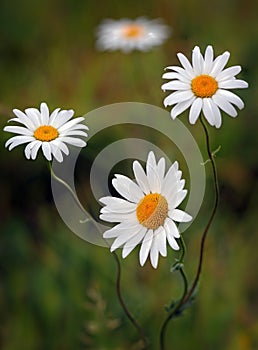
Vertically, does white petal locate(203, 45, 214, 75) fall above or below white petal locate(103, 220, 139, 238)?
above

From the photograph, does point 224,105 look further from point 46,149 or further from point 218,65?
point 46,149

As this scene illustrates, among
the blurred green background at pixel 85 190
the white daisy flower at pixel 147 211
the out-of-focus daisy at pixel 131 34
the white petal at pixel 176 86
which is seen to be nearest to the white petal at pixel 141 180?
the white daisy flower at pixel 147 211

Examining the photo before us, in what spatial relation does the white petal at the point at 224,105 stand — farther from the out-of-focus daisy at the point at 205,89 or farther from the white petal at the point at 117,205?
the white petal at the point at 117,205

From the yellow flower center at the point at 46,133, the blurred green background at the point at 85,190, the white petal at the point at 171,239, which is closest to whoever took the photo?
the white petal at the point at 171,239

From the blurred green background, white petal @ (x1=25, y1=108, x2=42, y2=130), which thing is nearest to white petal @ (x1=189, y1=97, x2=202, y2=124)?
white petal @ (x1=25, y1=108, x2=42, y2=130)

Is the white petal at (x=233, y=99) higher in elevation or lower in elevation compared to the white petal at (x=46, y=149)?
higher

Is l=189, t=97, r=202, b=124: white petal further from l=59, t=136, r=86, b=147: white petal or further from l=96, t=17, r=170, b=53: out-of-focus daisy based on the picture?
l=96, t=17, r=170, b=53: out-of-focus daisy
